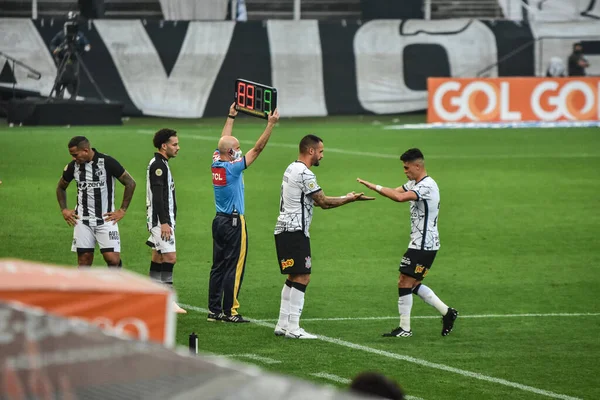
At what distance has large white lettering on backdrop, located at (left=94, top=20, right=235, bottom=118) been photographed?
127 feet

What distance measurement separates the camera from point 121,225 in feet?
65.7

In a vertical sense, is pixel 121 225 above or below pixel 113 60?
below

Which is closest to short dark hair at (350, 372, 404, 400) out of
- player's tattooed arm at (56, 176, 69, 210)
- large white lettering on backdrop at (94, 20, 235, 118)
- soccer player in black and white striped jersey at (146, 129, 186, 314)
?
soccer player in black and white striped jersey at (146, 129, 186, 314)

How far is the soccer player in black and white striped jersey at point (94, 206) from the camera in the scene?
12852 mm

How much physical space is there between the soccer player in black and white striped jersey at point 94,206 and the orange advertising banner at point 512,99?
25.6m

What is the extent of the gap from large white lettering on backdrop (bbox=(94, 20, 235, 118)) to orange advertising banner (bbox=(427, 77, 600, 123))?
286 inches

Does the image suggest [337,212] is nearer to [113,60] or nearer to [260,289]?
[260,289]

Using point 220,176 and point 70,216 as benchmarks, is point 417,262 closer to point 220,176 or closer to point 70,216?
point 220,176

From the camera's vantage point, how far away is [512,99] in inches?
1491

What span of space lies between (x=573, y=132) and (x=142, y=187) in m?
16.6

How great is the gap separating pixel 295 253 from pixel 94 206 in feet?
7.79

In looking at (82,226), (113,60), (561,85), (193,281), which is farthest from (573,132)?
(82,226)

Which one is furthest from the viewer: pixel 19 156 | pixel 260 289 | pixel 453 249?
pixel 19 156

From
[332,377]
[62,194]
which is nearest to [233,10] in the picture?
[62,194]
